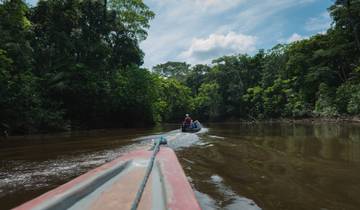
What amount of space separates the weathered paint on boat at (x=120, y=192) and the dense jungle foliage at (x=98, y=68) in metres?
13.8

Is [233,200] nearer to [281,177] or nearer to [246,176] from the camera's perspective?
[246,176]

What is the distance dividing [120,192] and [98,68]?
2351 cm

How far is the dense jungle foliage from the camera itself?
18.7 meters

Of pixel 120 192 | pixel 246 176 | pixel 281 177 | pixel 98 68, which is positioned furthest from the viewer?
pixel 98 68

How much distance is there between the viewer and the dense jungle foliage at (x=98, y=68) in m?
18.7

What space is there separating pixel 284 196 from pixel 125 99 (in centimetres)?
2384

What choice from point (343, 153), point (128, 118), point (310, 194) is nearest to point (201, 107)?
point (128, 118)

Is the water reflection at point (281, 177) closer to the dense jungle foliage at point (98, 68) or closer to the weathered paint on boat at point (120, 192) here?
the weathered paint on boat at point (120, 192)

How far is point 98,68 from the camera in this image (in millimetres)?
26094

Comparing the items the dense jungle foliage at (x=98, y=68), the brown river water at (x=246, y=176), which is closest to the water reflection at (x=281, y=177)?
the brown river water at (x=246, y=176)

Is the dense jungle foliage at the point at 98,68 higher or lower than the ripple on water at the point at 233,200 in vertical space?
higher

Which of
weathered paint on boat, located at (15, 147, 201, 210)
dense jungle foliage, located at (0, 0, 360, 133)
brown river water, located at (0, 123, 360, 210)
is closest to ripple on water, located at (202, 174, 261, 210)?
brown river water, located at (0, 123, 360, 210)

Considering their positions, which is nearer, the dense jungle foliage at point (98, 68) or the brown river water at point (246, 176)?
the brown river water at point (246, 176)

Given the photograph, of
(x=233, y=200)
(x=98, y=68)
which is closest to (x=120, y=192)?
(x=233, y=200)
